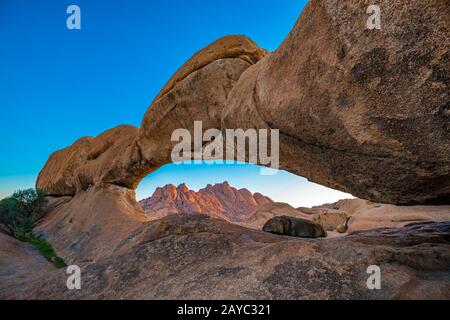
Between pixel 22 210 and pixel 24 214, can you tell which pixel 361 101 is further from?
pixel 22 210

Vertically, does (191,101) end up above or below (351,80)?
above

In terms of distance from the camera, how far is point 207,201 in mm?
124000

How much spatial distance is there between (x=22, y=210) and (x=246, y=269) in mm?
24821

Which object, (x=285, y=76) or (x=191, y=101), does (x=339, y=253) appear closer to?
(x=285, y=76)

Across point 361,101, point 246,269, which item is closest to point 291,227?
point 246,269

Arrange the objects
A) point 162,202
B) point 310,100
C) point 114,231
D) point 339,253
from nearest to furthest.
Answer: point 339,253 → point 310,100 → point 114,231 → point 162,202

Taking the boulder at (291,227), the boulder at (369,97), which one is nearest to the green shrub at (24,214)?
the boulder at (291,227)

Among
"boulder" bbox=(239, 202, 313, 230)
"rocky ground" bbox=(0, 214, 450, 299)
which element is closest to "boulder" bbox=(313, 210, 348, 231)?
"boulder" bbox=(239, 202, 313, 230)

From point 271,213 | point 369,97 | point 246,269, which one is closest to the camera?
point 369,97

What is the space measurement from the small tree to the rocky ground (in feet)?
49.5

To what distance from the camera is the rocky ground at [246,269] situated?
4.52 metres

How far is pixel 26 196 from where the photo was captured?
23.4 meters
